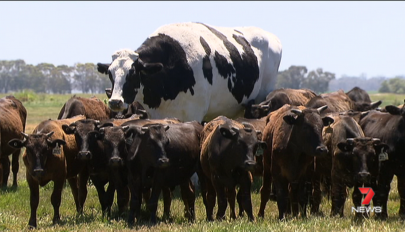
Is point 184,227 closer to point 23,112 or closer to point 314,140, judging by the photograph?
point 314,140

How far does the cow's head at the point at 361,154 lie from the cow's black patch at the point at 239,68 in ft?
17.8

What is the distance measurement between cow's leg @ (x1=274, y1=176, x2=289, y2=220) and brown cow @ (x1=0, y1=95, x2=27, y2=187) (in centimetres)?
688

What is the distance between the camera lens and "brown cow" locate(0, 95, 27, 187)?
13.8m

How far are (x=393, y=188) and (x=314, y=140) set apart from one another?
4.78 m

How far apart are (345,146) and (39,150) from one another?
466 centimetres

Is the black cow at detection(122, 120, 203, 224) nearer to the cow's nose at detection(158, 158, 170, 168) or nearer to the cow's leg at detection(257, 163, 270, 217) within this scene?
the cow's nose at detection(158, 158, 170, 168)

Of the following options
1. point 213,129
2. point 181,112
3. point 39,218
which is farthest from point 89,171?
point 181,112

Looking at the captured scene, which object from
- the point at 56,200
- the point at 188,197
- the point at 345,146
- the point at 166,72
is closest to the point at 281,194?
the point at 345,146

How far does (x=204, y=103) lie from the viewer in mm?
13641

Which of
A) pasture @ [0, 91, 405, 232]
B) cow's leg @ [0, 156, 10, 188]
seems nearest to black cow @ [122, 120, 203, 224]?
pasture @ [0, 91, 405, 232]

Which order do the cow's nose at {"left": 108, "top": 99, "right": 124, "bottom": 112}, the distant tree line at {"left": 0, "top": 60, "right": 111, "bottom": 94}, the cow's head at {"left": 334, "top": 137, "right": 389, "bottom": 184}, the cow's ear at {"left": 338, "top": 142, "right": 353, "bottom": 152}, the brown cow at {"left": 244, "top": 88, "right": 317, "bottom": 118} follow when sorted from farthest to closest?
the distant tree line at {"left": 0, "top": 60, "right": 111, "bottom": 94}
the brown cow at {"left": 244, "top": 88, "right": 317, "bottom": 118}
the cow's nose at {"left": 108, "top": 99, "right": 124, "bottom": 112}
the cow's ear at {"left": 338, "top": 142, "right": 353, "bottom": 152}
the cow's head at {"left": 334, "top": 137, "right": 389, "bottom": 184}

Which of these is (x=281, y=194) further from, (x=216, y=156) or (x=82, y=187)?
(x=82, y=187)

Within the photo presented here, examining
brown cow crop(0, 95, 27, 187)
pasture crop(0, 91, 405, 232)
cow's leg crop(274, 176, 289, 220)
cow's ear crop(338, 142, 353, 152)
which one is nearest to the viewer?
pasture crop(0, 91, 405, 232)

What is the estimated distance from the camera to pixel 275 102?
14.7 m
